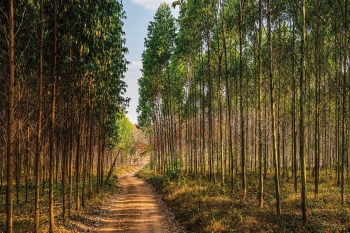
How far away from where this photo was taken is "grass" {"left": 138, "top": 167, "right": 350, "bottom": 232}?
1060cm

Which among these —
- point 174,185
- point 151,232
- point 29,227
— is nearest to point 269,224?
point 151,232

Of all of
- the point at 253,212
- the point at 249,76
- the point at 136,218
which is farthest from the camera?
the point at 249,76

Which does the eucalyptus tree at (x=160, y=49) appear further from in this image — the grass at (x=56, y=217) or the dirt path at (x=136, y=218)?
the grass at (x=56, y=217)

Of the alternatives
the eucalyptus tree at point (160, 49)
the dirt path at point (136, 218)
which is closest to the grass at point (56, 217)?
the dirt path at point (136, 218)

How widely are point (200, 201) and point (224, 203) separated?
1394 millimetres

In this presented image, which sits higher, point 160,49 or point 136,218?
point 160,49

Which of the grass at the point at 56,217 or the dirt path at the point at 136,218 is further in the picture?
the dirt path at the point at 136,218

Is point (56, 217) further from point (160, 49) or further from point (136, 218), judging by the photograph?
point (160, 49)

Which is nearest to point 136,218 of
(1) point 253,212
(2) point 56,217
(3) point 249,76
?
(2) point 56,217

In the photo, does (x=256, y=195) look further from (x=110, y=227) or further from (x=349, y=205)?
(x=110, y=227)

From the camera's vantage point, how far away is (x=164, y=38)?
98.3ft

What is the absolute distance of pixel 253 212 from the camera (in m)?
12.5

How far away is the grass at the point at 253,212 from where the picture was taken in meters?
10.6

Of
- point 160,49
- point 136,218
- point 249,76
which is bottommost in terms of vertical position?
point 136,218
